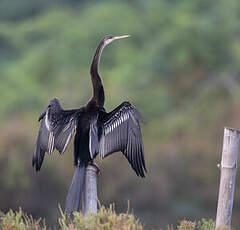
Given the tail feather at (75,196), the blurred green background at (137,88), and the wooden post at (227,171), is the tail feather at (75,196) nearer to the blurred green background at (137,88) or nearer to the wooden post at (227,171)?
the wooden post at (227,171)

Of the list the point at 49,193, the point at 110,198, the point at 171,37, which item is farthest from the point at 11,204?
the point at 171,37

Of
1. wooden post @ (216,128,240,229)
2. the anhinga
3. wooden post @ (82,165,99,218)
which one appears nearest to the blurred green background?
the anhinga

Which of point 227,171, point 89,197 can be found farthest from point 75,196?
point 227,171

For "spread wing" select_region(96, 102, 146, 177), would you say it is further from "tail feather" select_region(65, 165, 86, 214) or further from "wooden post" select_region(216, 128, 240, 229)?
"wooden post" select_region(216, 128, 240, 229)

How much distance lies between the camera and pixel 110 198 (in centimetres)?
1185

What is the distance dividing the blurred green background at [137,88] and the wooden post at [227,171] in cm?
521

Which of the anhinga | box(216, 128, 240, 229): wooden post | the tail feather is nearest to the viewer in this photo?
box(216, 128, 240, 229): wooden post

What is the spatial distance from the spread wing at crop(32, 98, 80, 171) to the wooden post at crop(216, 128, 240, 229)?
56.1 inches

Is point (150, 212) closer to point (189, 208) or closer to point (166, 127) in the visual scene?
point (189, 208)

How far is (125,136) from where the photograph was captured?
19.2 ft

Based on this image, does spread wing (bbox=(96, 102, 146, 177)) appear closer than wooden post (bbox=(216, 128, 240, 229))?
No

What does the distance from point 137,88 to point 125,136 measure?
909cm

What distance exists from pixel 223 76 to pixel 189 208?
404 centimetres

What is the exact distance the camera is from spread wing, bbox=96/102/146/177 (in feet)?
18.9
